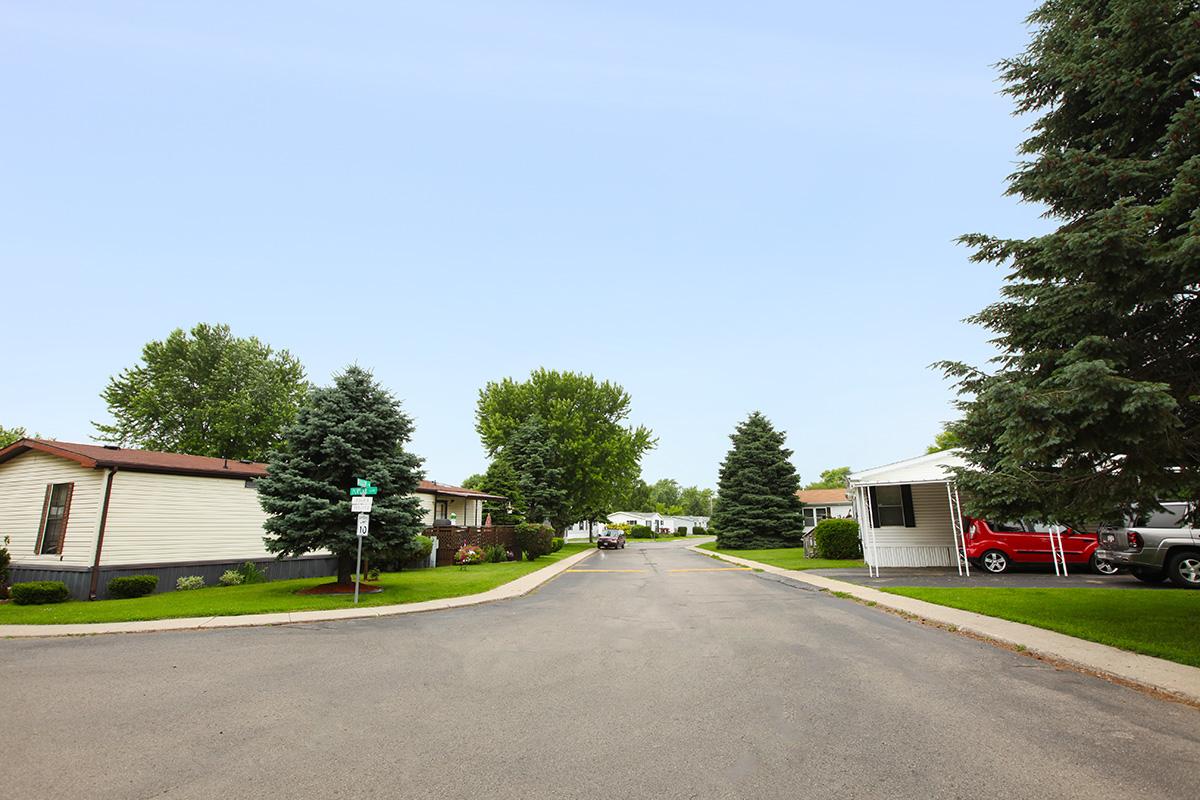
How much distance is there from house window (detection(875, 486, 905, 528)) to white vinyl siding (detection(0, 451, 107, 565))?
80.5ft

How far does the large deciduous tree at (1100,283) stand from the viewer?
6.77 metres

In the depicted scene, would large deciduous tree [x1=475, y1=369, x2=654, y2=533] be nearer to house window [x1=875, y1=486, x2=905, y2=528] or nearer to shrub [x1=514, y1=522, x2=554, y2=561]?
shrub [x1=514, y1=522, x2=554, y2=561]

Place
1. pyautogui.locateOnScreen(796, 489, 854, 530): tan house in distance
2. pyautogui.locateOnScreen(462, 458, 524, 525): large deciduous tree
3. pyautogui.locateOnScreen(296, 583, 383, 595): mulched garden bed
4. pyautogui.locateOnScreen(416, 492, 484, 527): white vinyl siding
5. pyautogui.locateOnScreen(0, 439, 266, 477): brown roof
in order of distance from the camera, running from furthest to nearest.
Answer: pyautogui.locateOnScreen(796, 489, 854, 530): tan house in distance → pyautogui.locateOnScreen(462, 458, 524, 525): large deciduous tree → pyautogui.locateOnScreen(416, 492, 484, 527): white vinyl siding → pyautogui.locateOnScreen(0, 439, 266, 477): brown roof → pyautogui.locateOnScreen(296, 583, 383, 595): mulched garden bed

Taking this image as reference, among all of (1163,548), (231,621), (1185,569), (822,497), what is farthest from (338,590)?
(822,497)

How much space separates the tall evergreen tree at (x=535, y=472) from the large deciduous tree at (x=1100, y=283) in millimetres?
33292

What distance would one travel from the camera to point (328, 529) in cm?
1527

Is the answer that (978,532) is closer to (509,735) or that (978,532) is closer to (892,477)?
(892,477)

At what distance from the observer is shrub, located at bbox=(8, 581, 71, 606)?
14.2 m

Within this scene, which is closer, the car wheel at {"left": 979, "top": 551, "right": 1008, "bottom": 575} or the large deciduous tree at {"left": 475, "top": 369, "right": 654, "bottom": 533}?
the car wheel at {"left": 979, "top": 551, "right": 1008, "bottom": 575}

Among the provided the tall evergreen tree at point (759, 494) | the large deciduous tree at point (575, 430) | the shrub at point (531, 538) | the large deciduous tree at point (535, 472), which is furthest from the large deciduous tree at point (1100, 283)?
the large deciduous tree at point (575, 430)

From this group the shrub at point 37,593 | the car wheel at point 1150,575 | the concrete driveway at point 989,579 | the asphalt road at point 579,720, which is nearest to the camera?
the asphalt road at point 579,720

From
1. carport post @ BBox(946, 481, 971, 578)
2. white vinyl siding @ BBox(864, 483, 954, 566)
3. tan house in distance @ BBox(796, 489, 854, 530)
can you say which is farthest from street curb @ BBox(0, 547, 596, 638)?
tan house in distance @ BBox(796, 489, 854, 530)

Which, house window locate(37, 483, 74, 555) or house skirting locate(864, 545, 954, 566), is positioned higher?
house window locate(37, 483, 74, 555)

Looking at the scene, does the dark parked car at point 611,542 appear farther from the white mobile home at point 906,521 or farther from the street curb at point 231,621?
the street curb at point 231,621
